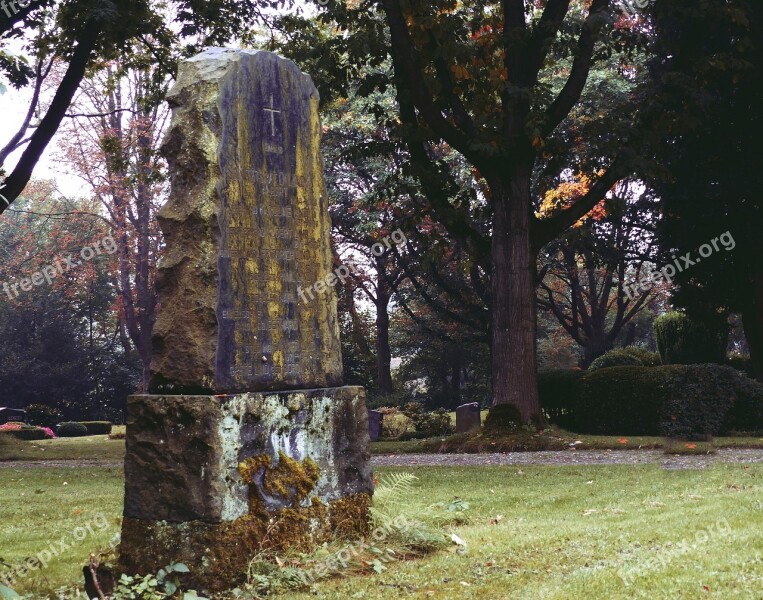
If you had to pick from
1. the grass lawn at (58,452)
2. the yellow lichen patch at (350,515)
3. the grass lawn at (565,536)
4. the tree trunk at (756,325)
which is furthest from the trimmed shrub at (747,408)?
the grass lawn at (58,452)

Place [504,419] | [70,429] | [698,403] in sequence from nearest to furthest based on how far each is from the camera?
[698,403]
[504,419]
[70,429]

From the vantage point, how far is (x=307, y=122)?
723 cm

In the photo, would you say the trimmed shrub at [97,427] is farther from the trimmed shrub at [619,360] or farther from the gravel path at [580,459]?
the gravel path at [580,459]

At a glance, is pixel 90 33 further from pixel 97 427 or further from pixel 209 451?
pixel 97 427

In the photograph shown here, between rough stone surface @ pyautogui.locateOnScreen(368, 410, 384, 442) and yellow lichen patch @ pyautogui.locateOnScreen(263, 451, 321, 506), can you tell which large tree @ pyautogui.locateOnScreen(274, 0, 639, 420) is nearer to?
rough stone surface @ pyautogui.locateOnScreen(368, 410, 384, 442)

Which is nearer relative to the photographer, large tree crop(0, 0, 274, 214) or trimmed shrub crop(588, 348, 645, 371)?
large tree crop(0, 0, 274, 214)

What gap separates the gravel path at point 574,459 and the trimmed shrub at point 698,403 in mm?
1355

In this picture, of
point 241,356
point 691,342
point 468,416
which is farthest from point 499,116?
point 691,342

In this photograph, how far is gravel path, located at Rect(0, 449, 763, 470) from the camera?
12.7m

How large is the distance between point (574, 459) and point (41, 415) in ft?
88.8

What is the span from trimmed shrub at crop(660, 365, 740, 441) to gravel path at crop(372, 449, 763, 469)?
1351 mm

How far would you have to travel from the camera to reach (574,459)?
13.8 metres

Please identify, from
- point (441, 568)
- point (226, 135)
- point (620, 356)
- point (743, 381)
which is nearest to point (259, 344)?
point (226, 135)


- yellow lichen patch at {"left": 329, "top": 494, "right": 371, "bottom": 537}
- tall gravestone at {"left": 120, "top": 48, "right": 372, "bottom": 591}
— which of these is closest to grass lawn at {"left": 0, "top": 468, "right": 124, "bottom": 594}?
tall gravestone at {"left": 120, "top": 48, "right": 372, "bottom": 591}
